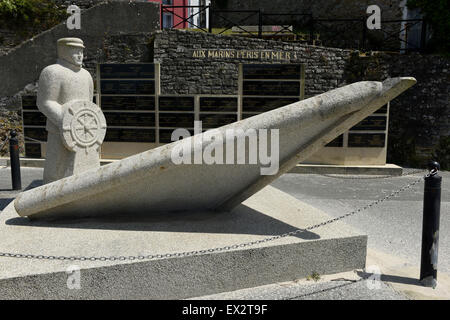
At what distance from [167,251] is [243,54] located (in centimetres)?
974

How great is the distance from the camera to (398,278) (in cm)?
311

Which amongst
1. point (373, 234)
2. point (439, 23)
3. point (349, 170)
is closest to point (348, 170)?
point (349, 170)

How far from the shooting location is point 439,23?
39.4ft

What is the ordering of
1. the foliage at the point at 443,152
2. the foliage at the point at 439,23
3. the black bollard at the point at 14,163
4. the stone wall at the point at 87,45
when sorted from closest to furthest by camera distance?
1. the black bollard at the point at 14,163
2. the foliage at the point at 443,152
3. the stone wall at the point at 87,45
4. the foliage at the point at 439,23

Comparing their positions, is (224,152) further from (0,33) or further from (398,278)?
(0,33)

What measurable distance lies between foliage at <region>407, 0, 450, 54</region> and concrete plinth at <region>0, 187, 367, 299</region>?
11.2 metres

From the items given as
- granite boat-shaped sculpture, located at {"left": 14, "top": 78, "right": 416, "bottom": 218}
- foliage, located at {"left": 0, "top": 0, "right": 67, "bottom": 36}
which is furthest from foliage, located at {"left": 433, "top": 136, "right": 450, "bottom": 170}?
foliage, located at {"left": 0, "top": 0, "right": 67, "bottom": 36}

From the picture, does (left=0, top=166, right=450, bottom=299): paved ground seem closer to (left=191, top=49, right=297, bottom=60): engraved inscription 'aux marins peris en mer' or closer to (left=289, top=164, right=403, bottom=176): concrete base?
(left=289, top=164, right=403, bottom=176): concrete base

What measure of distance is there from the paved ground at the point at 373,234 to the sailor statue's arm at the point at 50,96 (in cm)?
187

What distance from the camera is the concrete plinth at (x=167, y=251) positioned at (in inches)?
97.4

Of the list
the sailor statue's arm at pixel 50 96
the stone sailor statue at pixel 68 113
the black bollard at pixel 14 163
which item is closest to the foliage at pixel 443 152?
the stone sailor statue at pixel 68 113

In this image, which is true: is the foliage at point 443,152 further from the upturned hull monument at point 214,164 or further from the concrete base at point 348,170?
the upturned hull monument at point 214,164

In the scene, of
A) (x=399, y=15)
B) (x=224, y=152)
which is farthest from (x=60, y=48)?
(x=399, y=15)
